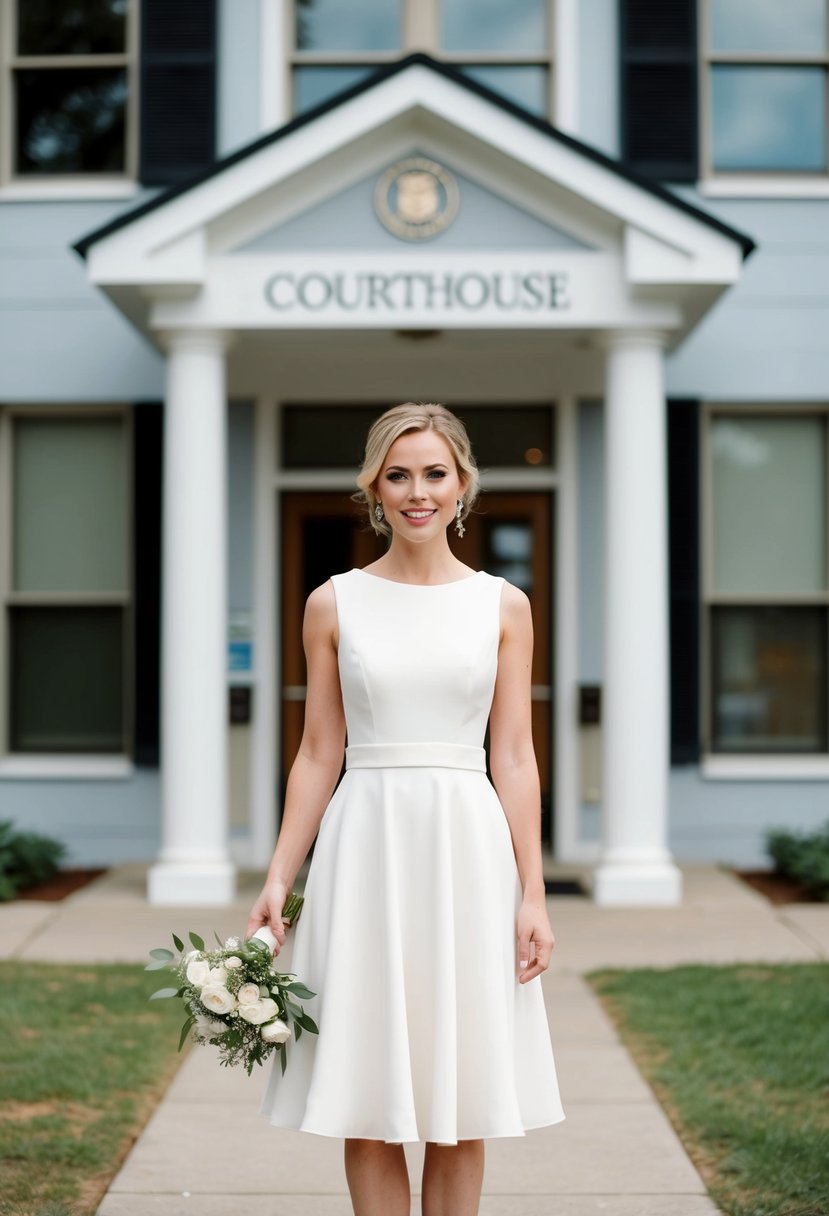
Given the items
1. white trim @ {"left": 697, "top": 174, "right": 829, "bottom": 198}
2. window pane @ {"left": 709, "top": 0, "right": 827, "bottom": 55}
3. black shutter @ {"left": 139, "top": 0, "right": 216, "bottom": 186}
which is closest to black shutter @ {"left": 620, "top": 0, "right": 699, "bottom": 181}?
white trim @ {"left": 697, "top": 174, "right": 829, "bottom": 198}

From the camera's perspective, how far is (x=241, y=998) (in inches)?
118

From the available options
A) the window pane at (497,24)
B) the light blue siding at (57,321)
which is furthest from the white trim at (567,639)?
the light blue siding at (57,321)

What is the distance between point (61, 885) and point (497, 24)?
6.01 meters

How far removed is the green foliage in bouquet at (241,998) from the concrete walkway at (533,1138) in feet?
3.89

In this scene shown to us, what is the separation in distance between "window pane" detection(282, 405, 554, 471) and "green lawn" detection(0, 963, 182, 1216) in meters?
4.16

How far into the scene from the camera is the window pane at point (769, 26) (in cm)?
991

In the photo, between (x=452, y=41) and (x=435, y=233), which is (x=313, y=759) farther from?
(x=452, y=41)

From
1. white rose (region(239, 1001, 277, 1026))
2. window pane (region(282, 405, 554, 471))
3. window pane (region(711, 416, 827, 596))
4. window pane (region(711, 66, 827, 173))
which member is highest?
window pane (region(711, 66, 827, 173))

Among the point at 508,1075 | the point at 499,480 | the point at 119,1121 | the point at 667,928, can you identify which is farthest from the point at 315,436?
the point at 508,1075

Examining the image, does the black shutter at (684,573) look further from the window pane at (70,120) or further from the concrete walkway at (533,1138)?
the window pane at (70,120)

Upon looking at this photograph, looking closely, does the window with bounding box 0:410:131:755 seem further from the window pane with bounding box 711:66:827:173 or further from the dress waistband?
the dress waistband

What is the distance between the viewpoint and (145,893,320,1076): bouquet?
3.00 meters

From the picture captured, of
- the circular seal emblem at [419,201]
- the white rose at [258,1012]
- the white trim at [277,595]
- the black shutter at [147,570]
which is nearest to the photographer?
the white rose at [258,1012]

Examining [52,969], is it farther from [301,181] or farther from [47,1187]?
[301,181]
